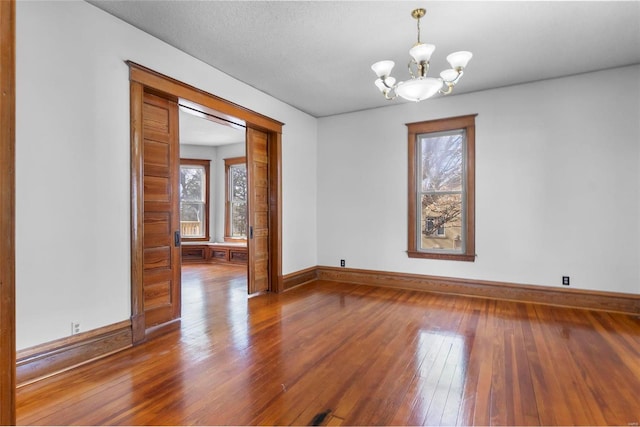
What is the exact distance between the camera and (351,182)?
18.0ft

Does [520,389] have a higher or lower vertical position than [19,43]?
lower

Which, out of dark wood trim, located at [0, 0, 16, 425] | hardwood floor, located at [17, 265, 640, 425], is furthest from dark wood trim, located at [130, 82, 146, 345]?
dark wood trim, located at [0, 0, 16, 425]

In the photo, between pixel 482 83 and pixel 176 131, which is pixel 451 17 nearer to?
pixel 482 83

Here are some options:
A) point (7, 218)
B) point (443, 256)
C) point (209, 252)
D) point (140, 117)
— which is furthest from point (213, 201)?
point (7, 218)

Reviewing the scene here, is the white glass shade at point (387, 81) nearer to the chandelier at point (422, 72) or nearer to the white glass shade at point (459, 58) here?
the chandelier at point (422, 72)

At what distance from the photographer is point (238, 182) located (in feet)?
25.9

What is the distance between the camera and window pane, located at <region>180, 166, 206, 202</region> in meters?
8.00

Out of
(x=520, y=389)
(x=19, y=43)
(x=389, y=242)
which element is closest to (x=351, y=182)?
(x=389, y=242)

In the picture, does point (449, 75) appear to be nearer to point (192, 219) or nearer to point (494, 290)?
point (494, 290)

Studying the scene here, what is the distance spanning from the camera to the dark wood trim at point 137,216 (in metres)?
2.85

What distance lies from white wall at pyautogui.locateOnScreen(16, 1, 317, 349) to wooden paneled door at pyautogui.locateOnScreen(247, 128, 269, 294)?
1.67 meters

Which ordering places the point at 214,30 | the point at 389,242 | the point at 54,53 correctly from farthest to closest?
the point at 389,242
the point at 214,30
the point at 54,53

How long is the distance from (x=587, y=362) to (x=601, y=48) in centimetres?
317

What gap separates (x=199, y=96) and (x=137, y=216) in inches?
59.8
